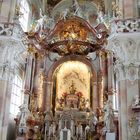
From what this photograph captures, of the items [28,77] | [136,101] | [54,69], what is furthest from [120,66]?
[54,69]

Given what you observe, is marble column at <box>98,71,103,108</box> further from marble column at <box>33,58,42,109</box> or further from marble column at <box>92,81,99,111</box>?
marble column at <box>33,58,42,109</box>

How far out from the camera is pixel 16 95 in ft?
52.0

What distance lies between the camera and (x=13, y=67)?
1118 cm

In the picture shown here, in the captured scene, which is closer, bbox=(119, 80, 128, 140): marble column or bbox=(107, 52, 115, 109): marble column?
bbox=(119, 80, 128, 140): marble column

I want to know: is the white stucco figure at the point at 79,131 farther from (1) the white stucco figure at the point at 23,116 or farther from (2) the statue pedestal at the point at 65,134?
(1) the white stucco figure at the point at 23,116

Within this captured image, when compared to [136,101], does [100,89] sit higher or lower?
higher

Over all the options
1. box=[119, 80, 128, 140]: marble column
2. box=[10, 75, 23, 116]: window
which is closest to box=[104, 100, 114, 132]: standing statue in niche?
box=[119, 80, 128, 140]: marble column

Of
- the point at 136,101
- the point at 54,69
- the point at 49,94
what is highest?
the point at 54,69

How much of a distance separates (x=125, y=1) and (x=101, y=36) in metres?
3.59

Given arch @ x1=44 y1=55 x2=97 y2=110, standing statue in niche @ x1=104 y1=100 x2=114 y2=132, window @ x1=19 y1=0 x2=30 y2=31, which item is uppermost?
window @ x1=19 y1=0 x2=30 y2=31

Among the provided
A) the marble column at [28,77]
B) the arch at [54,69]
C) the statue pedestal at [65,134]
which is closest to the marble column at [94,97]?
the arch at [54,69]

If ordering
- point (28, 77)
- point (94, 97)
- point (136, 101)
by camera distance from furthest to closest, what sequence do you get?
point (94, 97), point (28, 77), point (136, 101)

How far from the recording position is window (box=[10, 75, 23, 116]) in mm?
15161

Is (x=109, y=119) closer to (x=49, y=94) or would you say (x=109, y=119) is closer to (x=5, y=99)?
(x=5, y=99)
